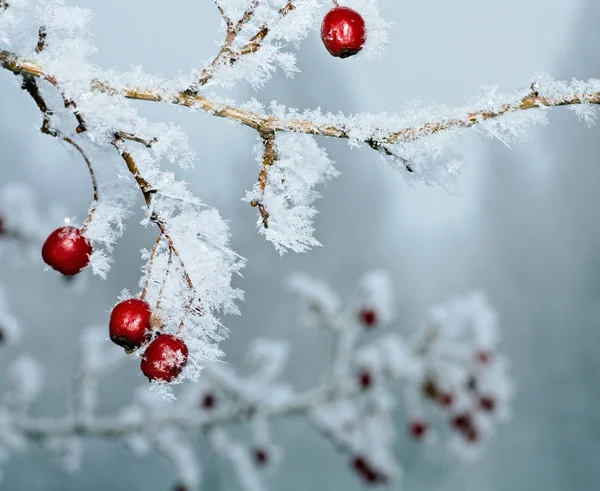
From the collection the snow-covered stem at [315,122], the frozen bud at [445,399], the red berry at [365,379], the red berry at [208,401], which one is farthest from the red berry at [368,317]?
the snow-covered stem at [315,122]

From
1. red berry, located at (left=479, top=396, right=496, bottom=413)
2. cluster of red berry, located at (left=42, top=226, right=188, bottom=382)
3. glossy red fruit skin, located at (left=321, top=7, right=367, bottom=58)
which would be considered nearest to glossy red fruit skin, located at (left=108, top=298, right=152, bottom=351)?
cluster of red berry, located at (left=42, top=226, right=188, bottom=382)

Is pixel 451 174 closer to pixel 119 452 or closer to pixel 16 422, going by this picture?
pixel 16 422

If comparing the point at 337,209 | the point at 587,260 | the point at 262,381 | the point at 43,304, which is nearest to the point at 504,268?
the point at 587,260

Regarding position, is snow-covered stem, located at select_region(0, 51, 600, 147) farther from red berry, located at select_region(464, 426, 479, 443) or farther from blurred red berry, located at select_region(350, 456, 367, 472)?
blurred red berry, located at select_region(350, 456, 367, 472)

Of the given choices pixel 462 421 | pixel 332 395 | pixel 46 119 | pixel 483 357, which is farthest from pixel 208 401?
pixel 46 119

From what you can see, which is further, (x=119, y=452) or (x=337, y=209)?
(x=337, y=209)

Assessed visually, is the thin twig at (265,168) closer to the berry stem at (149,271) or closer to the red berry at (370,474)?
the berry stem at (149,271)

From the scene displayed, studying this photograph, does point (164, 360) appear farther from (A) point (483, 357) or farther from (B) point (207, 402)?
(B) point (207, 402)
